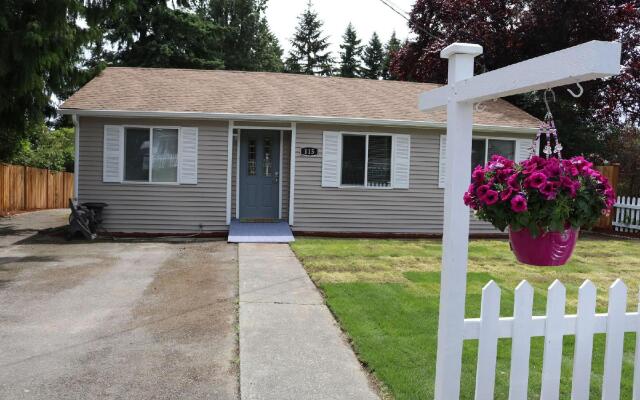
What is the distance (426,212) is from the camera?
1284 cm

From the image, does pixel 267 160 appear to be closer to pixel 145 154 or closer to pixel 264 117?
pixel 264 117

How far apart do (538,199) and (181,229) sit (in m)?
10.6

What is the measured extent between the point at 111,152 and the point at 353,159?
529 cm

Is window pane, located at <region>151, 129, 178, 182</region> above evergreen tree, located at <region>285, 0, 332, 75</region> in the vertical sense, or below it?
below

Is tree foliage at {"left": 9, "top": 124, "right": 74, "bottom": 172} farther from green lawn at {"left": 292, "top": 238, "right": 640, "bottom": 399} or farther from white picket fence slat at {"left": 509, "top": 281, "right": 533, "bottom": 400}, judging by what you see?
white picket fence slat at {"left": 509, "top": 281, "right": 533, "bottom": 400}

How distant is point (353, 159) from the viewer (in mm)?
12516

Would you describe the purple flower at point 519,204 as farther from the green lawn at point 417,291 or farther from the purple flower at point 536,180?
the green lawn at point 417,291

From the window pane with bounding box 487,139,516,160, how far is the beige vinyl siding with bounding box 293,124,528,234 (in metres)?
1.38

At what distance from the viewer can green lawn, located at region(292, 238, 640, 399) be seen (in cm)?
389

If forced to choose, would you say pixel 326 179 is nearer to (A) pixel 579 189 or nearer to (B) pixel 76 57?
(B) pixel 76 57

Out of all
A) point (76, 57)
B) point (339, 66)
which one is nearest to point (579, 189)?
point (76, 57)

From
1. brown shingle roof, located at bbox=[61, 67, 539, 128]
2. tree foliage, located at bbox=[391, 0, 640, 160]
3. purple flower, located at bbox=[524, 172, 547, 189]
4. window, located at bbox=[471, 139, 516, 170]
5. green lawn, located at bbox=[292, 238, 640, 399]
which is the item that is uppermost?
tree foliage, located at bbox=[391, 0, 640, 160]

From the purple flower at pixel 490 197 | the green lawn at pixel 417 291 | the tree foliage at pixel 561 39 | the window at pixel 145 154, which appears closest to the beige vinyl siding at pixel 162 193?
the window at pixel 145 154

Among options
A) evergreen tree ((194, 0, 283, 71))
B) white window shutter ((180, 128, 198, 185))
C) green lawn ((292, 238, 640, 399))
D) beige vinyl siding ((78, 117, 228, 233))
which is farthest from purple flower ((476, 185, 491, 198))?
evergreen tree ((194, 0, 283, 71))
